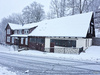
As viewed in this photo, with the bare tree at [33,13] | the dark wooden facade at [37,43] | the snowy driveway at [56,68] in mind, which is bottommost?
the snowy driveway at [56,68]

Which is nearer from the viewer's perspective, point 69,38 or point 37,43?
point 69,38

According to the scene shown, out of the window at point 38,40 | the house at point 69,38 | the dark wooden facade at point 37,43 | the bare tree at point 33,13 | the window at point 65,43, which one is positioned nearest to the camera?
the house at point 69,38

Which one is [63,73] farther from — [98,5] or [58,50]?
[98,5]

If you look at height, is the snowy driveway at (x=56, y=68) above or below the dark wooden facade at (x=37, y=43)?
below

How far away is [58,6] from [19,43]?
22392 millimetres

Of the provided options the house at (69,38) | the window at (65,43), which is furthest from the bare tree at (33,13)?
the window at (65,43)

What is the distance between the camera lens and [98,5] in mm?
36469

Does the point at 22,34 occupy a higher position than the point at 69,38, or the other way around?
the point at 22,34

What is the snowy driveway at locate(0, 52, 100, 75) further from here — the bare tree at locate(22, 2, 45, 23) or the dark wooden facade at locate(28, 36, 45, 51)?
the bare tree at locate(22, 2, 45, 23)

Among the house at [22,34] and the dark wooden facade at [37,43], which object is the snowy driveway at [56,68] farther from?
the house at [22,34]

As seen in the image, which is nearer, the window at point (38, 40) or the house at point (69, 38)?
the house at point (69, 38)

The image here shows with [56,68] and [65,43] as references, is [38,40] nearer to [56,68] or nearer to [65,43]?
[65,43]

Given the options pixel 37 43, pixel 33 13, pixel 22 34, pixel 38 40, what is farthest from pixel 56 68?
pixel 33 13

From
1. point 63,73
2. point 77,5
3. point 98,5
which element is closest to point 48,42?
point 63,73
